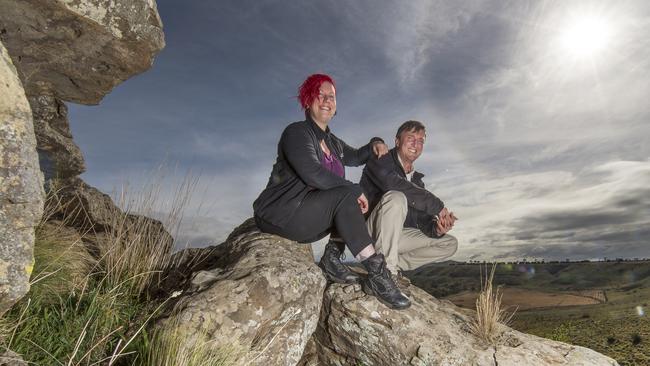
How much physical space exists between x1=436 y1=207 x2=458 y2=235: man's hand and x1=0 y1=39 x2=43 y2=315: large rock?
4054mm

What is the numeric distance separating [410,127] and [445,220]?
49.3 inches

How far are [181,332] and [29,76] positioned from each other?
14.0 feet

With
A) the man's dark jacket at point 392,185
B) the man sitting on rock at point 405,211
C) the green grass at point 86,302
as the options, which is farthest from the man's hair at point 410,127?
the green grass at point 86,302

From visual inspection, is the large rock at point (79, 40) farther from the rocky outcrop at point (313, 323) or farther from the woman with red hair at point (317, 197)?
the rocky outcrop at point (313, 323)

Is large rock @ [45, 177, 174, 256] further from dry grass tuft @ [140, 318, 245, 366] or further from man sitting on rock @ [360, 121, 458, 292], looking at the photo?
man sitting on rock @ [360, 121, 458, 292]

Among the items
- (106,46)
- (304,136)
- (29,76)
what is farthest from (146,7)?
(304,136)

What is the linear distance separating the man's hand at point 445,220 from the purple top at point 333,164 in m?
1.34

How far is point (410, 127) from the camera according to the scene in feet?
17.1

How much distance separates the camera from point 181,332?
313cm

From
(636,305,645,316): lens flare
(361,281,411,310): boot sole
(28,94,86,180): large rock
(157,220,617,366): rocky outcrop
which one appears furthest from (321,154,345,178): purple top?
(636,305,645,316): lens flare

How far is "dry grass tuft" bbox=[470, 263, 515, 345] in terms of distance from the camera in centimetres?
434

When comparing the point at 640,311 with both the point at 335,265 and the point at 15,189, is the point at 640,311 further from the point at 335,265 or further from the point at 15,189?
the point at 15,189

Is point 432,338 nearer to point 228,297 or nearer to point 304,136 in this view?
point 228,297

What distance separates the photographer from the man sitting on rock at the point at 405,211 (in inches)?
178
